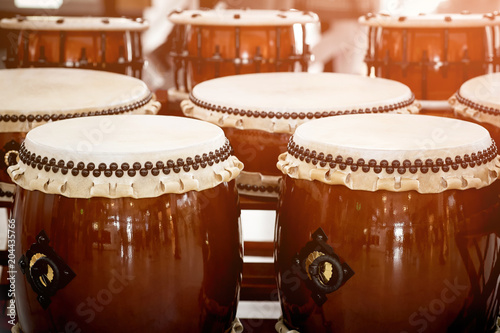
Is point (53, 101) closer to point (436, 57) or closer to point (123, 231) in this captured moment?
point (123, 231)

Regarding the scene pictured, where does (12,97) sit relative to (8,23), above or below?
below

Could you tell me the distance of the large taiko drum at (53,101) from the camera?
1.80 metres

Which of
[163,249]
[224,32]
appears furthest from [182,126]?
[224,32]

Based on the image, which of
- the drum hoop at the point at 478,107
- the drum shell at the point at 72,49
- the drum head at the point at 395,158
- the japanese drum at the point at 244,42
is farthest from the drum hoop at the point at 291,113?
the drum shell at the point at 72,49

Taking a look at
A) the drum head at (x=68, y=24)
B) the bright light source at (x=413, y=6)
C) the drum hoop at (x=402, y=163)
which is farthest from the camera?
the bright light source at (x=413, y=6)

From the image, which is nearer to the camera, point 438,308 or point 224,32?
point 438,308

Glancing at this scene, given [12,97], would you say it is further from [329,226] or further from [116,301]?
[329,226]

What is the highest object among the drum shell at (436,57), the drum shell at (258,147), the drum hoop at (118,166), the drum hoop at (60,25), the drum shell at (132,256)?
the drum hoop at (60,25)

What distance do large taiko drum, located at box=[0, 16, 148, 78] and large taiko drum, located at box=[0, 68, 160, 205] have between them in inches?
16.6

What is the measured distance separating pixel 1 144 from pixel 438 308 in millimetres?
1240

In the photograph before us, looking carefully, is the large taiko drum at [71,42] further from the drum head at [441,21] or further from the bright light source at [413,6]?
the bright light source at [413,6]

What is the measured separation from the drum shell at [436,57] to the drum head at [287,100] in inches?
15.7

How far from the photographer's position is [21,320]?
1.52 metres

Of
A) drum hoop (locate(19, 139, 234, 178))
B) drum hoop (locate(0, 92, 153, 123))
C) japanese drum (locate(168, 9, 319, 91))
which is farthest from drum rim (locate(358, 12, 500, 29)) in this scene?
drum hoop (locate(19, 139, 234, 178))
